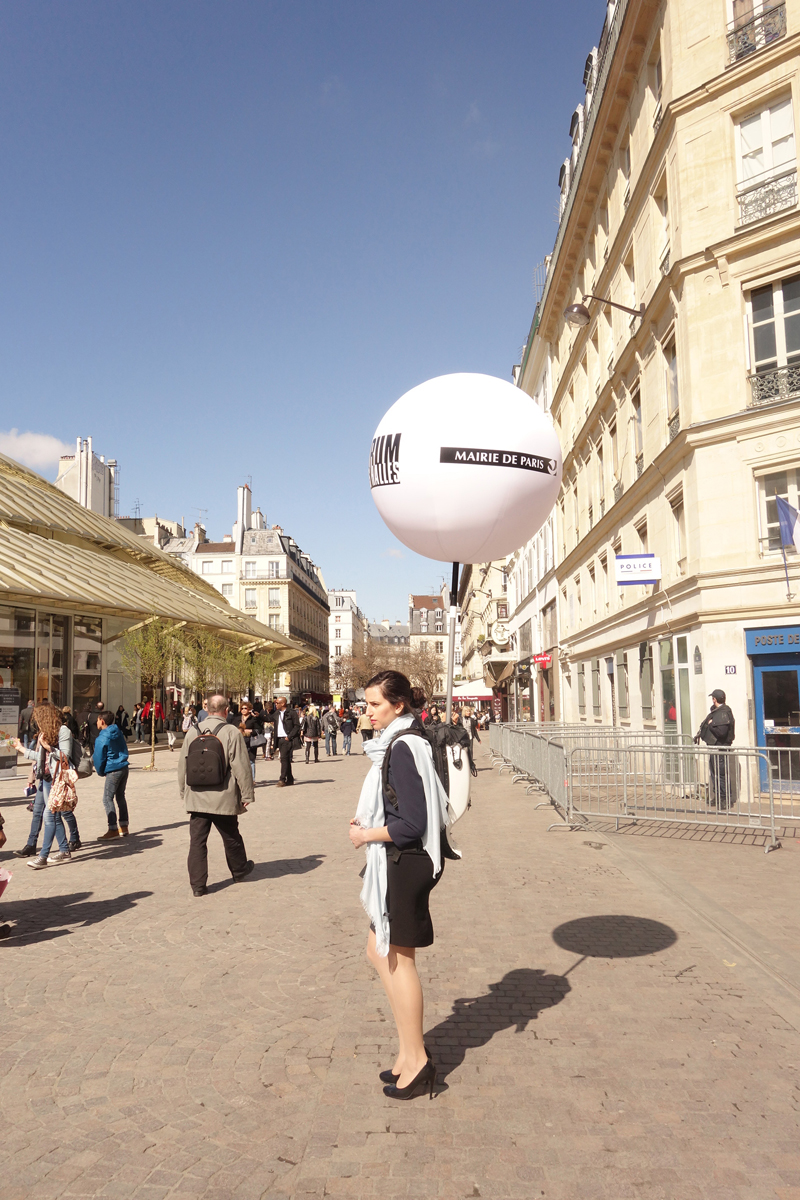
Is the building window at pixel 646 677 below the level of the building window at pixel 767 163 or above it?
below

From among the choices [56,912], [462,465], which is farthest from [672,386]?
[56,912]

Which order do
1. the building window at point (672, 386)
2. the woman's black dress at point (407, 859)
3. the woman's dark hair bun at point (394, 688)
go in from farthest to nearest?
the building window at point (672, 386), the woman's dark hair bun at point (394, 688), the woman's black dress at point (407, 859)

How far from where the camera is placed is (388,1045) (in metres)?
4.30

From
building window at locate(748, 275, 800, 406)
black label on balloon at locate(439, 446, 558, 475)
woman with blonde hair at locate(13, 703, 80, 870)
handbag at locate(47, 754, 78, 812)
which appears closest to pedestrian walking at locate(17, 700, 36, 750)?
woman with blonde hair at locate(13, 703, 80, 870)

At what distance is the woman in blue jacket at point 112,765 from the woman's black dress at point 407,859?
7124 millimetres

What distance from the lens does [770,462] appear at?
14.7 m

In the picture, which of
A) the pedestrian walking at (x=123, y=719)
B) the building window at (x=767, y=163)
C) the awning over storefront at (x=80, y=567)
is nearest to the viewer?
the building window at (x=767, y=163)

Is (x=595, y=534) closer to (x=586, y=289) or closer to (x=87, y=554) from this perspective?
(x=586, y=289)

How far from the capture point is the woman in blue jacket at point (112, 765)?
10.4 m

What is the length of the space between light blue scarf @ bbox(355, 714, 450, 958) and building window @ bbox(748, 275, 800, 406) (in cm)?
1309

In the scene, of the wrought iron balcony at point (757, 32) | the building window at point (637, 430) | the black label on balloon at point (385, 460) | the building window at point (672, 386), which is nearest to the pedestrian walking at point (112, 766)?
the black label on balloon at point (385, 460)

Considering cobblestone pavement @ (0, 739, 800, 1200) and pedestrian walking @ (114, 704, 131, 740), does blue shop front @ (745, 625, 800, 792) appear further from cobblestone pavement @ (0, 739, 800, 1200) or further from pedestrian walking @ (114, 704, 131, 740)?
pedestrian walking @ (114, 704, 131, 740)

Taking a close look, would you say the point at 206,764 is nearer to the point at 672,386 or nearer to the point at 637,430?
the point at 672,386

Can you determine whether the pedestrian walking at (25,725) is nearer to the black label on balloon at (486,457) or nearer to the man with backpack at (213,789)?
the man with backpack at (213,789)
